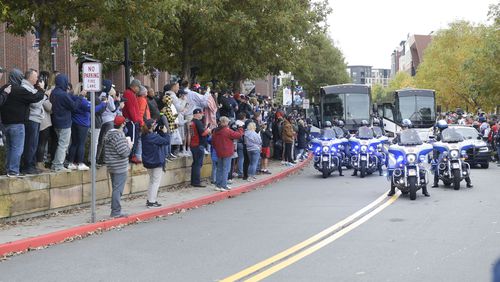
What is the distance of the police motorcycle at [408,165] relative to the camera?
13.7 meters

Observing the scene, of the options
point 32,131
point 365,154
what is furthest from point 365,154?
point 32,131

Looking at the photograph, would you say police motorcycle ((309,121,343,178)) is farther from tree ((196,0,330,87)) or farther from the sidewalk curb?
tree ((196,0,330,87))

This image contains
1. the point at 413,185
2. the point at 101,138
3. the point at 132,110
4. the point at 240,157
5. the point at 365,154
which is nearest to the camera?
the point at 413,185

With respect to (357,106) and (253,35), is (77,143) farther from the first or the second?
(357,106)

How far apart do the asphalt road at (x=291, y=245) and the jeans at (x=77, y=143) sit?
242cm

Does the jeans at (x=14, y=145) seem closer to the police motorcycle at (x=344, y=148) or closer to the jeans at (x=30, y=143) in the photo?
the jeans at (x=30, y=143)

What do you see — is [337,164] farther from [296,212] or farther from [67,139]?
[67,139]

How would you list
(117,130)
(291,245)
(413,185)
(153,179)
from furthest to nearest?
(413,185)
(153,179)
(117,130)
(291,245)

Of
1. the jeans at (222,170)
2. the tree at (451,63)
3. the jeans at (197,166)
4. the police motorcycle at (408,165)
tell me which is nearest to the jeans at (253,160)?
the jeans at (197,166)

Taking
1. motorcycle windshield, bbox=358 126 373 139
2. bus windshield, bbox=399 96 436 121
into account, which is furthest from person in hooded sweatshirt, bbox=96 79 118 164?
bus windshield, bbox=399 96 436 121

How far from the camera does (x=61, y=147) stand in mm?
12133

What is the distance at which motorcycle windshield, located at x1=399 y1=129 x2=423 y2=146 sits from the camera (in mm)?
14406

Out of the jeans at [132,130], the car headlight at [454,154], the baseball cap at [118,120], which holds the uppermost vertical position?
the baseball cap at [118,120]

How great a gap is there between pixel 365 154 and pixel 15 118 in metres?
11.6
